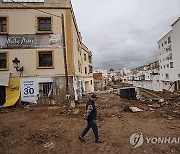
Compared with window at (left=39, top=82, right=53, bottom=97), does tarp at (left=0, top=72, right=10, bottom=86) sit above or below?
above

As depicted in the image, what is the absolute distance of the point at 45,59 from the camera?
14250mm

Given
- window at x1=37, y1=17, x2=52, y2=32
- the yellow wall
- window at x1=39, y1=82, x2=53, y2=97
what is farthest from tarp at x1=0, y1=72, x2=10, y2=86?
window at x1=37, y1=17, x2=52, y2=32

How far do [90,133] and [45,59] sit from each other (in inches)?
362

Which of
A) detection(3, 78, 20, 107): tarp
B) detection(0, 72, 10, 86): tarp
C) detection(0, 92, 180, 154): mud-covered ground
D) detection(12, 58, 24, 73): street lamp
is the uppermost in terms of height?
detection(12, 58, 24, 73): street lamp

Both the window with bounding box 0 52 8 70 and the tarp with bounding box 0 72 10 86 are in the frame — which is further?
the window with bounding box 0 52 8 70

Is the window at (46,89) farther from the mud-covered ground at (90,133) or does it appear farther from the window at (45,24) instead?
the window at (45,24)

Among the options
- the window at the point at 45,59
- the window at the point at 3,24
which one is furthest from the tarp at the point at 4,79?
the window at the point at 3,24

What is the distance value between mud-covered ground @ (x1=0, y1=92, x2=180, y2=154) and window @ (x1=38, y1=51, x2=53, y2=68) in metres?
5.31

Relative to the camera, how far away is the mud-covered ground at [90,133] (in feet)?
17.8

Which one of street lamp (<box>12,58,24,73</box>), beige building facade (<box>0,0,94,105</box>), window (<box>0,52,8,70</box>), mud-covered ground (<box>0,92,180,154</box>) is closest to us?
mud-covered ground (<box>0,92,180,154</box>)

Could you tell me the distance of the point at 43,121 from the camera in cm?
882

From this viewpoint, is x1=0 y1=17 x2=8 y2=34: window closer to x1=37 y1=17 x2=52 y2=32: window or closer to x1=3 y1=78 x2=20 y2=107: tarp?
x1=37 y1=17 x2=52 y2=32: window

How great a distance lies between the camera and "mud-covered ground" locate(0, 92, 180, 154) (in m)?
5.42

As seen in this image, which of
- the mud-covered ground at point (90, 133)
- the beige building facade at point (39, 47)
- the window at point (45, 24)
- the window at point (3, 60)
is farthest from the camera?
the window at point (45, 24)
